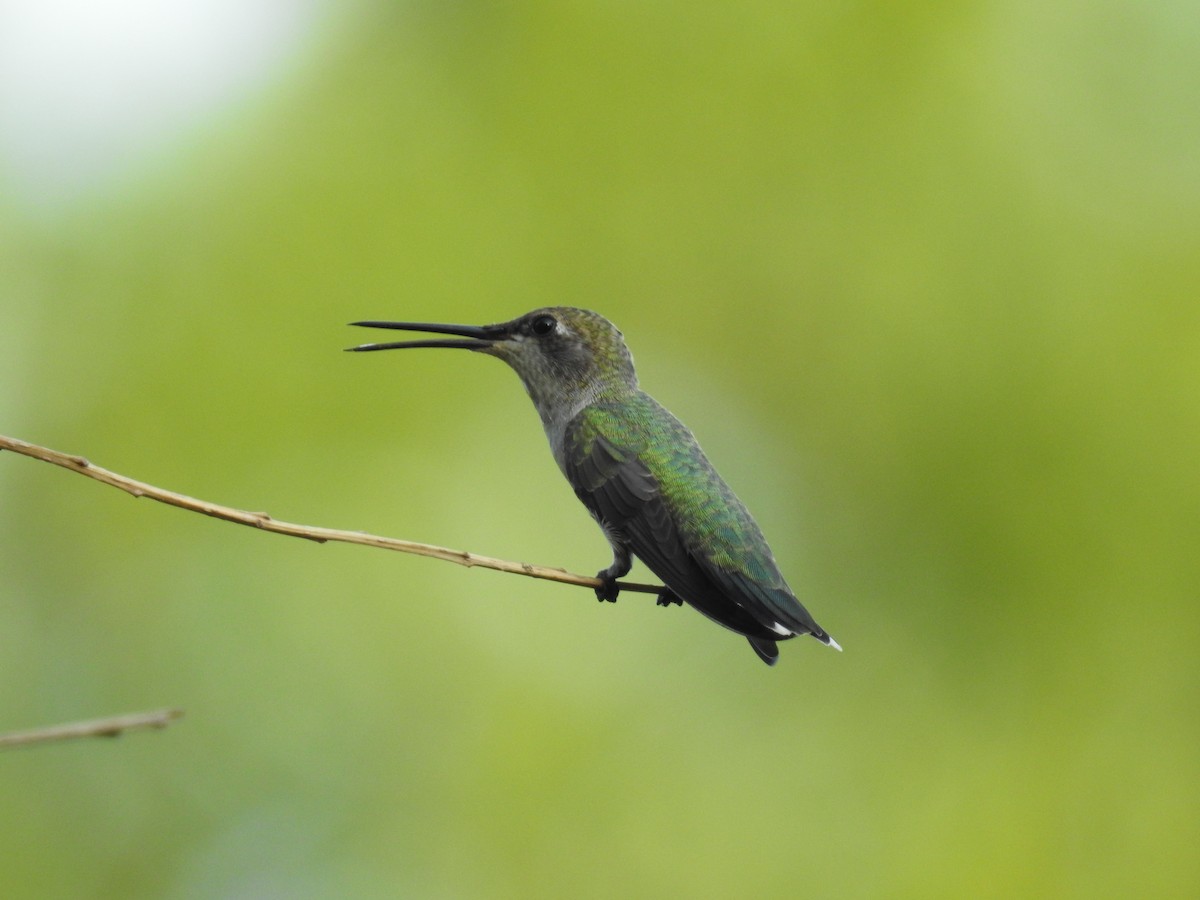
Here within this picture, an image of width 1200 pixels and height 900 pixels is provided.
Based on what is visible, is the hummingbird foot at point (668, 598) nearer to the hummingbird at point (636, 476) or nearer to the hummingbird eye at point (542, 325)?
the hummingbird at point (636, 476)

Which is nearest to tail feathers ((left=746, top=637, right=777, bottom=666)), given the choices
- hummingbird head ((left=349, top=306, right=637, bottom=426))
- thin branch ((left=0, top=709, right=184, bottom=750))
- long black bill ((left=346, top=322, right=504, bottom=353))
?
long black bill ((left=346, top=322, right=504, bottom=353))

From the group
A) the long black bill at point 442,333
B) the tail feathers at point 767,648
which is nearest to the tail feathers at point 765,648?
the tail feathers at point 767,648

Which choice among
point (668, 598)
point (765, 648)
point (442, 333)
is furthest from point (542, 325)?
point (765, 648)

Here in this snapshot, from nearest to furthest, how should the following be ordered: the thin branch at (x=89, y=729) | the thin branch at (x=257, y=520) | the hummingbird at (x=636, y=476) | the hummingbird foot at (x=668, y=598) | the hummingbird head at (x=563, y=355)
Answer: the thin branch at (x=89, y=729), the thin branch at (x=257, y=520), the hummingbird at (x=636, y=476), the hummingbird foot at (x=668, y=598), the hummingbird head at (x=563, y=355)

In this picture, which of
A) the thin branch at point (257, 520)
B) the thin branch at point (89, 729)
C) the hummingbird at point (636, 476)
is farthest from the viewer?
the hummingbird at point (636, 476)

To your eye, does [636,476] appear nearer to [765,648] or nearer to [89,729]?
[765,648]

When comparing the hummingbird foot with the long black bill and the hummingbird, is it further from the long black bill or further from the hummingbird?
the long black bill

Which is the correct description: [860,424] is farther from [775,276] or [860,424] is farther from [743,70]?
[743,70]
